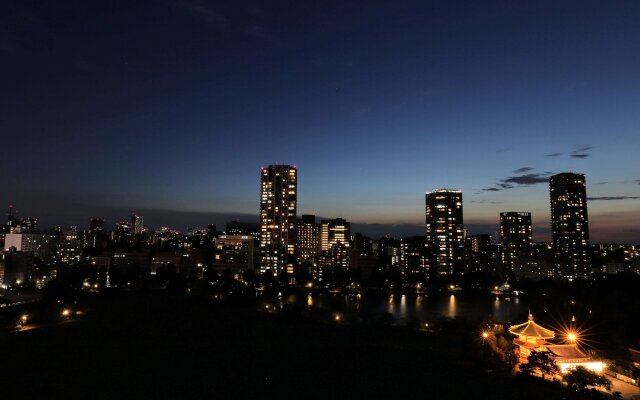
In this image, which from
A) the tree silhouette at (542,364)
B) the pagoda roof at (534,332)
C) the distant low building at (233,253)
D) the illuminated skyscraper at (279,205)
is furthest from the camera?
the illuminated skyscraper at (279,205)

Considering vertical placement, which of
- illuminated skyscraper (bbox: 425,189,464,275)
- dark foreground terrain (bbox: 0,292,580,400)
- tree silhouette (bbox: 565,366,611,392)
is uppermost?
illuminated skyscraper (bbox: 425,189,464,275)

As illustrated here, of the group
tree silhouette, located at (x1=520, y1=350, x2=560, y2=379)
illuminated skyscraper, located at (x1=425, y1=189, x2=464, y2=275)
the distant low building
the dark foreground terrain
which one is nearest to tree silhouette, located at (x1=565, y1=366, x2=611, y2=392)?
the dark foreground terrain

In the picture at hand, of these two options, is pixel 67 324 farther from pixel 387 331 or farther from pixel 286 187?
pixel 286 187

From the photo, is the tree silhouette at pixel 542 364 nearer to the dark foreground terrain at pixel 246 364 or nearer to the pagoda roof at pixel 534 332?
the dark foreground terrain at pixel 246 364

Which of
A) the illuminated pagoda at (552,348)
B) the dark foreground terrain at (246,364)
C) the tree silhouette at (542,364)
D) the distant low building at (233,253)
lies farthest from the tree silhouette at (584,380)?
the distant low building at (233,253)

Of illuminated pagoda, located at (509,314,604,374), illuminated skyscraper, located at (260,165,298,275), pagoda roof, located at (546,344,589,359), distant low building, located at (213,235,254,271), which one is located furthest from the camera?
illuminated skyscraper, located at (260,165,298,275)

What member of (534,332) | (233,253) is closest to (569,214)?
(233,253)

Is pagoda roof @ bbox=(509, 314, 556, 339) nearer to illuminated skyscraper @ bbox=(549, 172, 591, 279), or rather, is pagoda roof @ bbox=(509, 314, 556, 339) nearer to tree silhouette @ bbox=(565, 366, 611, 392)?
tree silhouette @ bbox=(565, 366, 611, 392)
